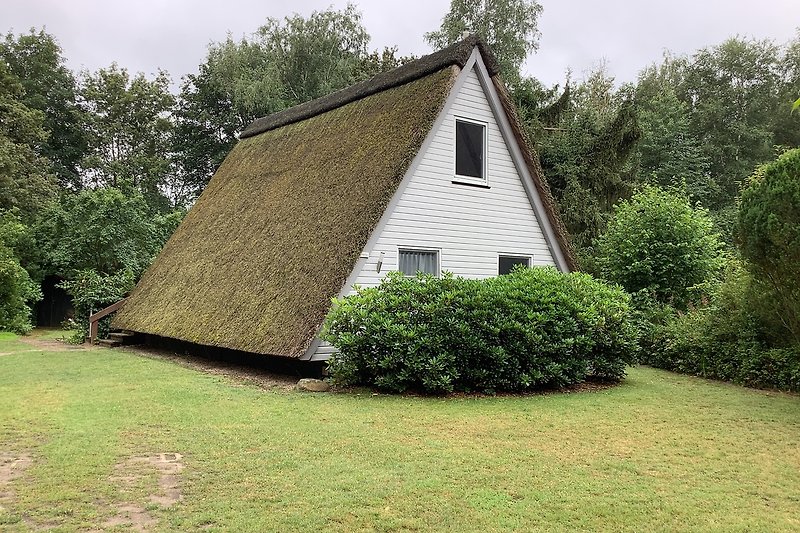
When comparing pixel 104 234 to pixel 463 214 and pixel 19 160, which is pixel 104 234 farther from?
pixel 463 214

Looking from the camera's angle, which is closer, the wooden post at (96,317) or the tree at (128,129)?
the wooden post at (96,317)

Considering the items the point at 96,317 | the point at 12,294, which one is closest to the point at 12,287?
the point at 12,294

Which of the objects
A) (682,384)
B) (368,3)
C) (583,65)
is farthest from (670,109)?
(682,384)

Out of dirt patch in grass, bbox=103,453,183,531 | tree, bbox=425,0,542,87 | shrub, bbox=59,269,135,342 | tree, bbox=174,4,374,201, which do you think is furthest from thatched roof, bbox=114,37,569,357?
tree, bbox=174,4,374,201

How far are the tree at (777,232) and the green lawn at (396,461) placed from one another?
174 centimetres

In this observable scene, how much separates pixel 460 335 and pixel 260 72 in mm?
29958

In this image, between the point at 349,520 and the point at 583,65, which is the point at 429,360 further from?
the point at 583,65

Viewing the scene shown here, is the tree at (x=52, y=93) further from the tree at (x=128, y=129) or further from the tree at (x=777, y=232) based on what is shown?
the tree at (x=777, y=232)

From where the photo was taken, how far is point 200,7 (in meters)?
27.7

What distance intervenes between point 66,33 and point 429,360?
133 ft

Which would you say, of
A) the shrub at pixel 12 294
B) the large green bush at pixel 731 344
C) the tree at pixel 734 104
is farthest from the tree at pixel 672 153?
the shrub at pixel 12 294

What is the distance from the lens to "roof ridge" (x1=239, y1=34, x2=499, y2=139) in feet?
41.4

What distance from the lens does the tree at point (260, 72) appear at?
36.0 m

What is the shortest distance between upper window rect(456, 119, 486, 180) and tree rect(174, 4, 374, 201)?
23.8m
